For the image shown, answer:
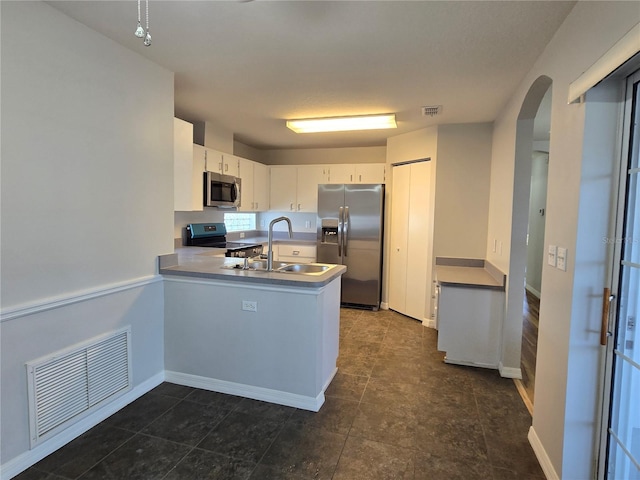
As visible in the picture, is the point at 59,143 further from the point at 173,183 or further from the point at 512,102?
the point at 512,102

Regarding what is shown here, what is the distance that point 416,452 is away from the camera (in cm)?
198

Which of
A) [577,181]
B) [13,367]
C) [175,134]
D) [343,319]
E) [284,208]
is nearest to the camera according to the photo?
[577,181]

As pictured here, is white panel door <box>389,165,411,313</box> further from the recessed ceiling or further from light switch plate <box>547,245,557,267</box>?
light switch plate <box>547,245,557,267</box>

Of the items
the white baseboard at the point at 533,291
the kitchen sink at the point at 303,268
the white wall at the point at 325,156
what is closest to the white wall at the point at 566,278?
the kitchen sink at the point at 303,268

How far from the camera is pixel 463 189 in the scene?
3.92m

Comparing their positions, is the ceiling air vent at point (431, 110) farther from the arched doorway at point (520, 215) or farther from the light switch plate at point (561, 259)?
the light switch plate at point (561, 259)

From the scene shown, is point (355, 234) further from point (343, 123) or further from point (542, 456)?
point (542, 456)

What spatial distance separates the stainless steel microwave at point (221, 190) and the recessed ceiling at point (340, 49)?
2.79ft

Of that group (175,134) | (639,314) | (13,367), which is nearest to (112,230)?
(13,367)

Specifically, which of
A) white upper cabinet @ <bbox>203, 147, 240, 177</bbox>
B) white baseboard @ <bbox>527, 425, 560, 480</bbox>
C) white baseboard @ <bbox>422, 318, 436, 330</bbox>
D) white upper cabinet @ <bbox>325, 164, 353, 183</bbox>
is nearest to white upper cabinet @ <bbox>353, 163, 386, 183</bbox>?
white upper cabinet @ <bbox>325, 164, 353, 183</bbox>

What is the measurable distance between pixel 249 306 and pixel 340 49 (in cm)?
188

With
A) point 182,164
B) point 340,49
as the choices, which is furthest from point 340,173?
point 340,49

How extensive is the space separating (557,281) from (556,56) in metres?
1.27

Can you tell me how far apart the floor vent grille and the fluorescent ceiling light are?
9.19 ft
